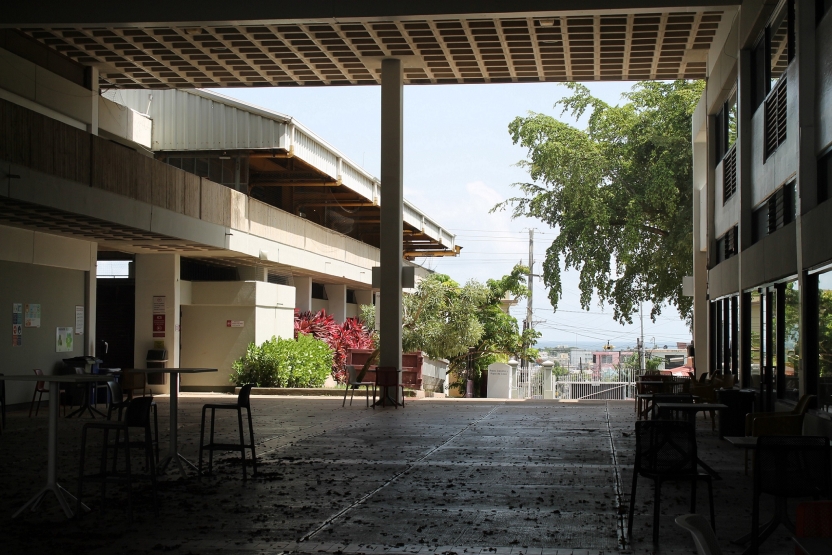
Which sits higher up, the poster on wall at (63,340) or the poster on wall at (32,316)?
the poster on wall at (32,316)

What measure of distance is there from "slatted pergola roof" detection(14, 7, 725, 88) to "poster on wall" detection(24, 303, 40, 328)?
5.48 metres

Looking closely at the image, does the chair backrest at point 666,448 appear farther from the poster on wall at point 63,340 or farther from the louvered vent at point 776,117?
the poster on wall at point 63,340

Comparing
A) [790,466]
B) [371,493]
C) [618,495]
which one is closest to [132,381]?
[371,493]

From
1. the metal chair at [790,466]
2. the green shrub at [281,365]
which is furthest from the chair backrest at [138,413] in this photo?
the green shrub at [281,365]

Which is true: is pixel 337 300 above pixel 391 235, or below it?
below

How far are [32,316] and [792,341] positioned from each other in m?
14.3

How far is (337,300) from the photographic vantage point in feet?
116

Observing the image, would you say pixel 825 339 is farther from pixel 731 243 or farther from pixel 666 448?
pixel 731 243

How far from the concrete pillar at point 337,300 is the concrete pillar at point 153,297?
11994mm

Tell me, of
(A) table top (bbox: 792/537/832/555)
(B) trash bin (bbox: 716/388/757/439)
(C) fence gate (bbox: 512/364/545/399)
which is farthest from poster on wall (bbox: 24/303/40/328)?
(C) fence gate (bbox: 512/364/545/399)

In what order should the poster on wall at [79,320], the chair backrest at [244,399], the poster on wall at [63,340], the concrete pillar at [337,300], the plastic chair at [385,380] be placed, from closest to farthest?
the chair backrest at [244,399] < the plastic chair at [385,380] < the poster on wall at [63,340] < the poster on wall at [79,320] < the concrete pillar at [337,300]

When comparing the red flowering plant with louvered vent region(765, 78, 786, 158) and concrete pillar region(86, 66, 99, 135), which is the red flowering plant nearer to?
concrete pillar region(86, 66, 99, 135)

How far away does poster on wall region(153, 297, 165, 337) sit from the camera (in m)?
23.4

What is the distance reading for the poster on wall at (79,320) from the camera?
788 inches
